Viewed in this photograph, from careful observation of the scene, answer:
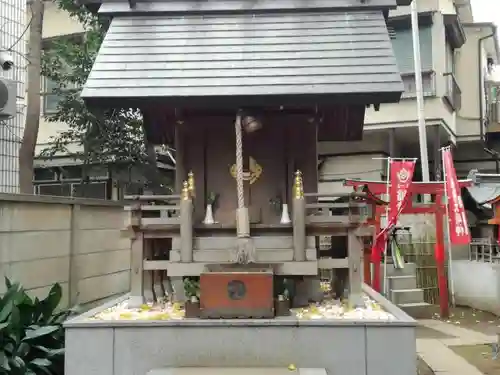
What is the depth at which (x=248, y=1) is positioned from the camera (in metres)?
7.71

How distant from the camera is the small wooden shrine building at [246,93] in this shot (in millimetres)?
6734

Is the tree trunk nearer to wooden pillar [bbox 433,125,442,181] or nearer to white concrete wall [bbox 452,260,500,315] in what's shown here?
wooden pillar [bbox 433,125,442,181]

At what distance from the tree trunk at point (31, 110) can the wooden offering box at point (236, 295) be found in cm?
476

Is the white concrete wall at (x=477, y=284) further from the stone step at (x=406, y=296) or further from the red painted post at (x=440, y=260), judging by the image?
the stone step at (x=406, y=296)

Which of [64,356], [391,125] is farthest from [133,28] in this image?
[391,125]

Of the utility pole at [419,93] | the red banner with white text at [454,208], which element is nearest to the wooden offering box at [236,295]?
the red banner with white text at [454,208]

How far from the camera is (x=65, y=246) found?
8875mm

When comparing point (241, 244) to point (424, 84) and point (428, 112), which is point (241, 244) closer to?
point (428, 112)

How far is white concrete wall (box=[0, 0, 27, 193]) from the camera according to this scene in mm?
9469

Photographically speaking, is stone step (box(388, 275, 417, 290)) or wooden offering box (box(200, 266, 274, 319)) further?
stone step (box(388, 275, 417, 290))

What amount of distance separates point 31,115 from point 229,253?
4.83 m

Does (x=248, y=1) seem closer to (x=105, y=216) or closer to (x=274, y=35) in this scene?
(x=274, y=35)

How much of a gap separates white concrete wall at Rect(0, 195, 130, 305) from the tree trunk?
3.77 feet

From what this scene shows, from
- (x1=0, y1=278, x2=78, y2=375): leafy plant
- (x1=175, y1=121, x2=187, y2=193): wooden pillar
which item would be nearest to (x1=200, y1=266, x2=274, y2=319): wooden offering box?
(x1=0, y1=278, x2=78, y2=375): leafy plant
